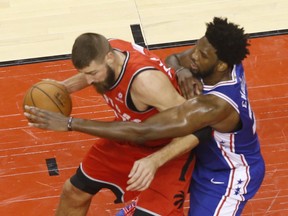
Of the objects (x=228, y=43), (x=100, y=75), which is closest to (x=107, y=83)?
(x=100, y=75)

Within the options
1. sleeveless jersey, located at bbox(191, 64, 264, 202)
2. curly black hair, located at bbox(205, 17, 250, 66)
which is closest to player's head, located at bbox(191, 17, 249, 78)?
curly black hair, located at bbox(205, 17, 250, 66)

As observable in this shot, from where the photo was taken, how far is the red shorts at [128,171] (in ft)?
13.7

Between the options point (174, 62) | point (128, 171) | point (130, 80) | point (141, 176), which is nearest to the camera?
point (141, 176)

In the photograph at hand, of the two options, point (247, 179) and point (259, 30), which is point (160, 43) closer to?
point (259, 30)

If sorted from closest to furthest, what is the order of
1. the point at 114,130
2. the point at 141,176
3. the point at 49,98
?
the point at 141,176, the point at 114,130, the point at 49,98

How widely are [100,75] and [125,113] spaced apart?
1.02 feet

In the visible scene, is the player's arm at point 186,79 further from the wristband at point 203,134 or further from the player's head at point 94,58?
the player's head at point 94,58

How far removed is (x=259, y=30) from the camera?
6.57 meters

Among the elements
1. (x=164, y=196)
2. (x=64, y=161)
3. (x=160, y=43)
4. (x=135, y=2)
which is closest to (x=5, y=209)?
(x=64, y=161)

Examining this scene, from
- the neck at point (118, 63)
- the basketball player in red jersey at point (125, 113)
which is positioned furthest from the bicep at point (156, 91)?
the neck at point (118, 63)

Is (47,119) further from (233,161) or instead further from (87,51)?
(233,161)

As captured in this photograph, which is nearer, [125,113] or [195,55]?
[195,55]

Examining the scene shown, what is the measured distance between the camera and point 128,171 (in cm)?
436

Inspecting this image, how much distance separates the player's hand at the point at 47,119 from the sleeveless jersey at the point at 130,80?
0.36m
